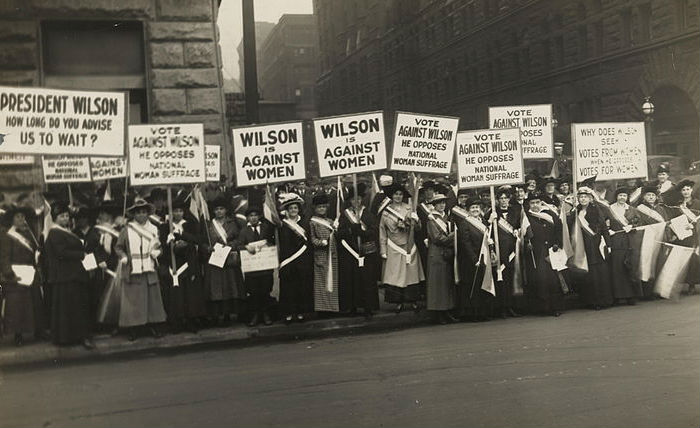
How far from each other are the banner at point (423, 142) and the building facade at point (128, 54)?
3.15 meters

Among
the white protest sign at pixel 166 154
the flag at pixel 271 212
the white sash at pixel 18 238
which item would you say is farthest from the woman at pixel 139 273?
the flag at pixel 271 212

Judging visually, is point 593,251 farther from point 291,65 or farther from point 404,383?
point 291,65

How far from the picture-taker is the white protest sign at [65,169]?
386 inches

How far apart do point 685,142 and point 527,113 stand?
55.7ft

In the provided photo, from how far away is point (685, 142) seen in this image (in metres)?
26.6

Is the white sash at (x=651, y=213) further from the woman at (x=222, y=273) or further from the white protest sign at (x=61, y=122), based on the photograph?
the white protest sign at (x=61, y=122)

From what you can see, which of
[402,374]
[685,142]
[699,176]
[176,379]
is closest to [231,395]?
[176,379]

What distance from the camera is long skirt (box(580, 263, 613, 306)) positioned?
10.5 metres

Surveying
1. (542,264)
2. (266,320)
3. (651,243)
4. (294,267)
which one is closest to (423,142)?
(542,264)

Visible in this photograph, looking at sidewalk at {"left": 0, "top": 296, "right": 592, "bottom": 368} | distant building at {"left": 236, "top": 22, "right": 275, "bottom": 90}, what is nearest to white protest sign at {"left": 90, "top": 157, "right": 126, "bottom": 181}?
sidewalk at {"left": 0, "top": 296, "right": 592, "bottom": 368}

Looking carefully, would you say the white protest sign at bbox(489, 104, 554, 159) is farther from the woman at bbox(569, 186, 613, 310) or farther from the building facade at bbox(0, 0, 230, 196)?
the building facade at bbox(0, 0, 230, 196)

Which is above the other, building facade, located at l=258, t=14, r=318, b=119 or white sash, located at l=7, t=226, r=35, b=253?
building facade, located at l=258, t=14, r=318, b=119

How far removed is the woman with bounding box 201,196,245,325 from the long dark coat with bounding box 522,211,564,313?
4092 millimetres

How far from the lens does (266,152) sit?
1002 cm
